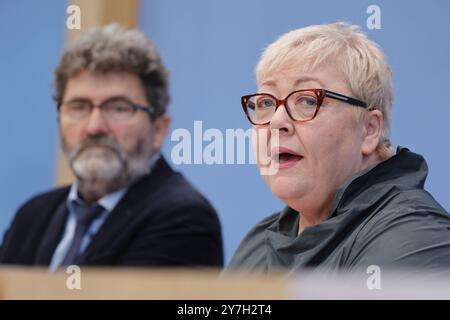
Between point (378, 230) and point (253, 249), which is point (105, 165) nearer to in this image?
point (253, 249)

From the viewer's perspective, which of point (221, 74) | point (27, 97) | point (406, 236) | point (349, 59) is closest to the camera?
point (406, 236)

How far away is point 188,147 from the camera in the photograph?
1552 millimetres

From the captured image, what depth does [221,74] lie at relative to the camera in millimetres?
1634

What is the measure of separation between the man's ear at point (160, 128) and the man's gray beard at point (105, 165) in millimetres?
29

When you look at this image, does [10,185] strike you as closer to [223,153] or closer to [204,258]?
[204,258]

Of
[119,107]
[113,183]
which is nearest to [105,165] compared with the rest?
[113,183]

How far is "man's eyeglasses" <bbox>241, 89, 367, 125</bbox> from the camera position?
129 centimetres

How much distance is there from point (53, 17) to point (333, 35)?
2.92 ft

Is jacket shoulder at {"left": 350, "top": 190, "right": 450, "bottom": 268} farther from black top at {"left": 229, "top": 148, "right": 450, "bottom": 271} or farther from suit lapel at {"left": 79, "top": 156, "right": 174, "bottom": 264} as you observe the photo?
suit lapel at {"left": 79, "top": 156, "right": 174, "bottom": 264}

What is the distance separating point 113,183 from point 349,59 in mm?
763

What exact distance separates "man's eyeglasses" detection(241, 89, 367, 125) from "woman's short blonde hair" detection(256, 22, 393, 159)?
0.03m

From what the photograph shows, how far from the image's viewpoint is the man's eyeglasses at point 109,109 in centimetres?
179

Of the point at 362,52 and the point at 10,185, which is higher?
the point at 362,52
